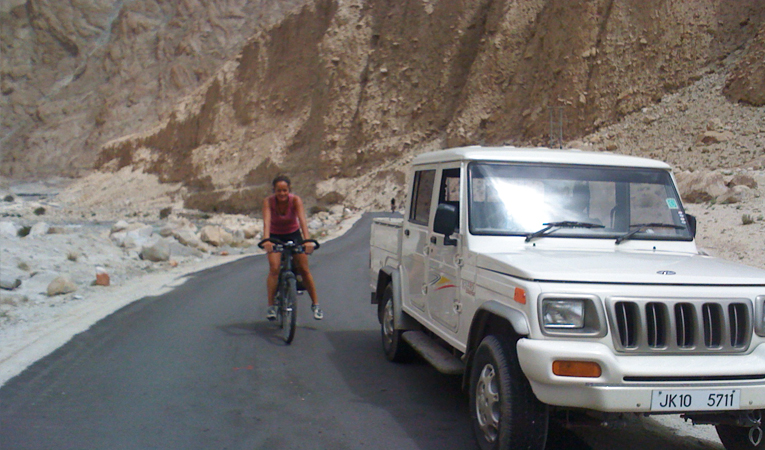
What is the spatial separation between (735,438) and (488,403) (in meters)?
1.71

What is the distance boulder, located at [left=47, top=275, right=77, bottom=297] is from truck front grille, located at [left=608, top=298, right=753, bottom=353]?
1073cm

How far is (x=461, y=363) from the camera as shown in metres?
5.31

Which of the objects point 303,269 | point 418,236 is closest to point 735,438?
point 418,236

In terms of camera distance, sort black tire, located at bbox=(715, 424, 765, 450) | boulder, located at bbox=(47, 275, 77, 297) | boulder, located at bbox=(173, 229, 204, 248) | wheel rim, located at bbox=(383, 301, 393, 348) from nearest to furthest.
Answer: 1. black tire, located at bbox=(715, 424, 765, 450)
2. wheel rim, located at bbox=(383, 301, 393, 348)
3. boulder, located at bbox=(47, 275, 77, 297)
4. boulder, located at bbox=(173, 229, 204, 248)

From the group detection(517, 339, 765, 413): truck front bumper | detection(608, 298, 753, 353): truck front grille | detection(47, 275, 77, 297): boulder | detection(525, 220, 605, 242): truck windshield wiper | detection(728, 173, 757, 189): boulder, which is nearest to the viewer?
detection(517, 339, 765, 413): truck front bumper

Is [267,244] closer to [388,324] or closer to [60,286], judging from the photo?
[388,324]

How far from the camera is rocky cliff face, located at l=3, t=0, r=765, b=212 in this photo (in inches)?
1405

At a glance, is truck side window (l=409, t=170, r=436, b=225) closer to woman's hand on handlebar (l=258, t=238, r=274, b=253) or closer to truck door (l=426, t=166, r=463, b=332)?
truck door (l=426, t=166, r=463, b=332)

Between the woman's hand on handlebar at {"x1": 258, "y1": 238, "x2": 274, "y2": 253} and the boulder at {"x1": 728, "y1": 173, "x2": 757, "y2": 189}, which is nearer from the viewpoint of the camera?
the woman's hand on handlebar at {"x1": 258, "y1": 238, "x2": 274, "y2": 253}

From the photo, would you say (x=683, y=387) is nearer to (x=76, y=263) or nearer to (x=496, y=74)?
(x=76, y=263)

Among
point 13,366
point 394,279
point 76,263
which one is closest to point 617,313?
point 394,279

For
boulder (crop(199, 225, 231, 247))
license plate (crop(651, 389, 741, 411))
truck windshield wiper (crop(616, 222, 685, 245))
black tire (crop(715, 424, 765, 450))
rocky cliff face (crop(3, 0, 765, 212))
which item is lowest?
boulder (crop(199, 225, 231, 247))

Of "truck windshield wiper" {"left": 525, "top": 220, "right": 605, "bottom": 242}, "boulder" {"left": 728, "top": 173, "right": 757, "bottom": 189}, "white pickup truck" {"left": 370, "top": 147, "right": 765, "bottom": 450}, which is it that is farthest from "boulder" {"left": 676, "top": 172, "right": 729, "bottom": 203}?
"truck windshield wiper" {"left": 525, "top": 220, "right": 605, "bottom": 242}

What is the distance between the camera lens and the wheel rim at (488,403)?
4.29m
